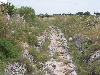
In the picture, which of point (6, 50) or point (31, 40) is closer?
point (6, 50)

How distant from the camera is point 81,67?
25.7 ft

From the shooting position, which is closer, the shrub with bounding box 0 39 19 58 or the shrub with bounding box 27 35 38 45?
the shrub with bounding box 0 39 19 58

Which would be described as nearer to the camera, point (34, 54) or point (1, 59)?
point (1, 59)

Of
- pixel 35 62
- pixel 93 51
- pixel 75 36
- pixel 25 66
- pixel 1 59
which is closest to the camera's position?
pixel 1 59

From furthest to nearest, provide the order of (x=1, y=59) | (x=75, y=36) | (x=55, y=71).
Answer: (x=75, y=36), (x=55, y=71), (x=1, y=59)

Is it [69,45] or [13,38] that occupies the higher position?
[13,38]

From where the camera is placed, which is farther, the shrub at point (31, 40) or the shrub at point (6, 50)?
the shrub at point (31, 40)

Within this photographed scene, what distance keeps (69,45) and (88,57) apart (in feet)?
8.59

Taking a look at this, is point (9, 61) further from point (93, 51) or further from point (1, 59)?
point (93, 51)

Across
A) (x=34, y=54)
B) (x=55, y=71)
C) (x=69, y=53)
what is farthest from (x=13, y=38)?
(x=69, y=53)

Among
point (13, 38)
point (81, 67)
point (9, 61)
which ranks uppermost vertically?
point (13, 38)

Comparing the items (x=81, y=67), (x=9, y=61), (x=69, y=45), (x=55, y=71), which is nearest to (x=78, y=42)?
(x=69, y=45)

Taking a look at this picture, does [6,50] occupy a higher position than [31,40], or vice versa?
[31,40]

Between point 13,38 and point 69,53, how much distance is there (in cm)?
490
